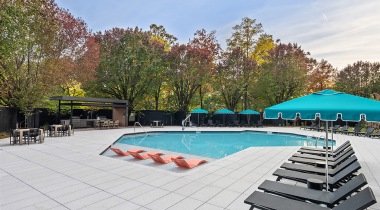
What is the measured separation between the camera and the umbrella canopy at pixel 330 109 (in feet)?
10.3

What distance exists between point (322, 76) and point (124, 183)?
33.6 meters

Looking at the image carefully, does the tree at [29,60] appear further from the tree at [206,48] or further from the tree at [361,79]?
the tree at [361,79]

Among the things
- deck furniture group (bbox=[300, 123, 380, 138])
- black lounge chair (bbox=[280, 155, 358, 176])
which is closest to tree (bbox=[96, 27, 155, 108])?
deck furniture group (bbox=[300, 123, 380, 138])

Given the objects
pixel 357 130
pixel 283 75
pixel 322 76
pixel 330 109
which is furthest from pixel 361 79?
pixel 330 109

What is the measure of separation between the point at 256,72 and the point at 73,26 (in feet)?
65.2

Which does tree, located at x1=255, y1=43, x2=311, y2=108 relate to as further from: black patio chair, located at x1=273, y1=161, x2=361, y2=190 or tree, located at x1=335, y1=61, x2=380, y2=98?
black patio chair, located at x1=273, y1=161, x2=361, y2=190

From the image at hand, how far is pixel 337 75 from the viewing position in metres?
29.8

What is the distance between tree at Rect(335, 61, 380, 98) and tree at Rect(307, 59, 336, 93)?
272 centimetres

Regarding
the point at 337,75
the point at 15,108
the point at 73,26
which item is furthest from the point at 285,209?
the point at 337,75

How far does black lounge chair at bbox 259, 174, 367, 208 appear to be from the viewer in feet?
10.1

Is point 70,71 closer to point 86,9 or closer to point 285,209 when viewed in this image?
point 86,9

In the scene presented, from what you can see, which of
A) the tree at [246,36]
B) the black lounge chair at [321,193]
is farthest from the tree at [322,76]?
the black lounge chair at [321,193]

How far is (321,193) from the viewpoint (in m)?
3.41

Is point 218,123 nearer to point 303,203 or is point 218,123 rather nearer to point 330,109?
point 330,109
